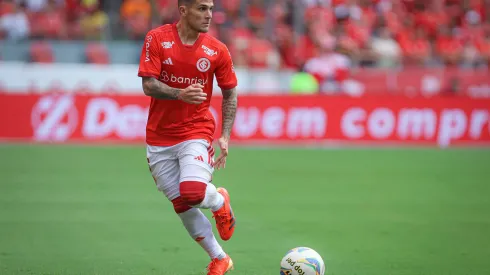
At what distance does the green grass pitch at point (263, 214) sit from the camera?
26.7ft

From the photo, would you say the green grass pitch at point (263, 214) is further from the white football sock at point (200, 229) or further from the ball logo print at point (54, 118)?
the ball logo print at point (54, 118)

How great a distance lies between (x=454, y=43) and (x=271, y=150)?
9.89m

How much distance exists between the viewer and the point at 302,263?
267 inches

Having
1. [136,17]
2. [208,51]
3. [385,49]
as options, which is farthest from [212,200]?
[385,49]

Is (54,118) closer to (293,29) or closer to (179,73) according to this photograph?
(293,29)

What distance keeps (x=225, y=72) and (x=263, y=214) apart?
4210mm

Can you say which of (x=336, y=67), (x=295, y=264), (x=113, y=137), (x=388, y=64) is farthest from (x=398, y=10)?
(x=295, y=264)

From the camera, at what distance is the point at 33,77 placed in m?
20.7

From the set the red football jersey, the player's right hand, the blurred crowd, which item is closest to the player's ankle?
the red football jersey

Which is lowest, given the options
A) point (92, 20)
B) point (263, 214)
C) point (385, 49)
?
point (263, 214)

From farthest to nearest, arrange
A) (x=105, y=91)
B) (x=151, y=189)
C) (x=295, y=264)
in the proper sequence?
1. (x=105, y=91)
2. (x=151, y=189)
3. (x=295, y=264)

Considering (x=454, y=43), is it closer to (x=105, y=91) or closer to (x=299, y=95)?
(x=299, y=95)

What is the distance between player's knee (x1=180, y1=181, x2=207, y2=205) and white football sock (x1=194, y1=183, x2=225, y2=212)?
3.2 inches

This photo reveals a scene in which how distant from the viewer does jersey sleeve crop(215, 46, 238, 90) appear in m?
7.31
